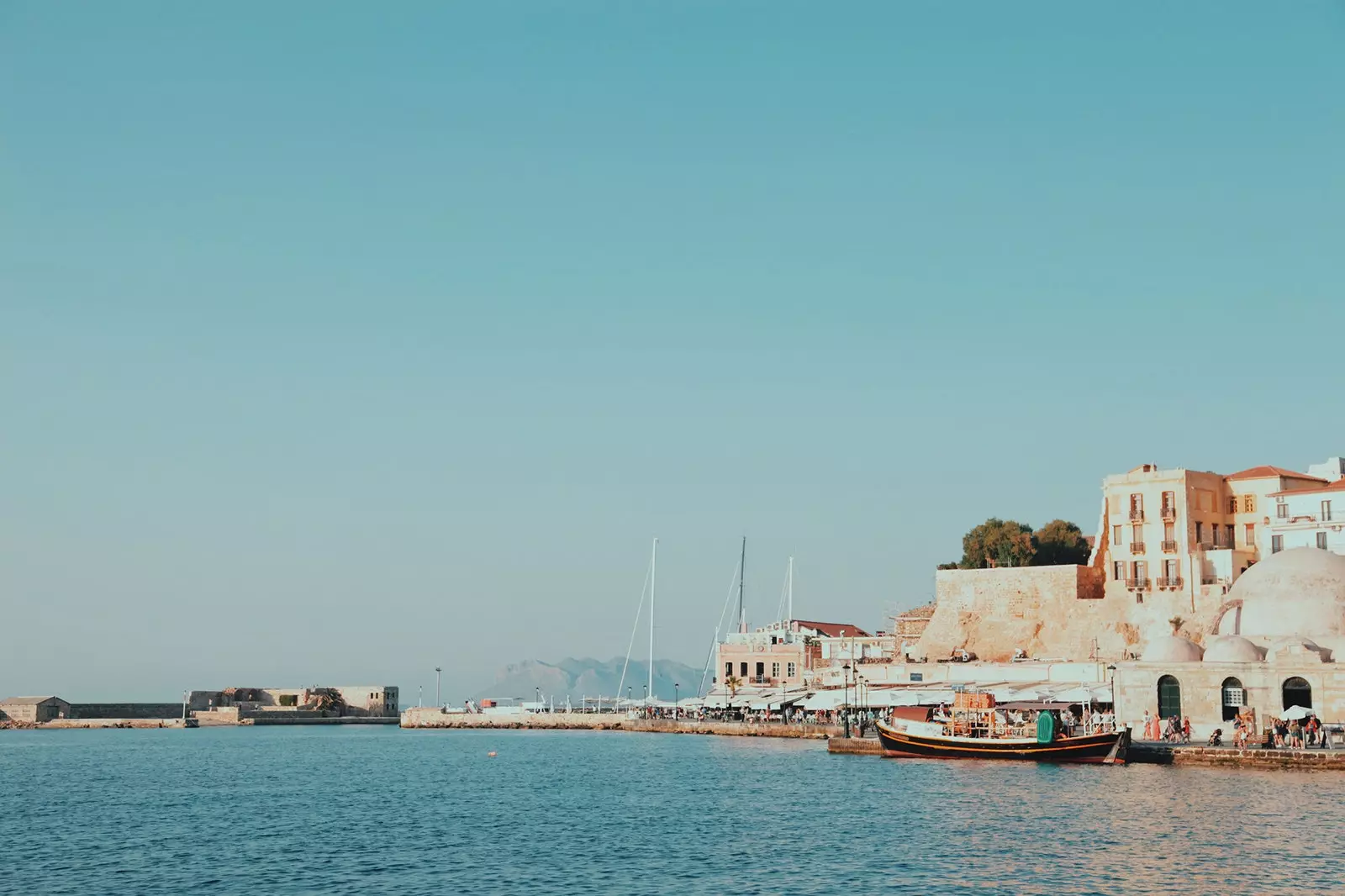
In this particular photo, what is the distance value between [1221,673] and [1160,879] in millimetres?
27409

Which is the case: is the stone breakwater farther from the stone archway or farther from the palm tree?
the stone archway

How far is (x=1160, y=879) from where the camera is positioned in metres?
25.0

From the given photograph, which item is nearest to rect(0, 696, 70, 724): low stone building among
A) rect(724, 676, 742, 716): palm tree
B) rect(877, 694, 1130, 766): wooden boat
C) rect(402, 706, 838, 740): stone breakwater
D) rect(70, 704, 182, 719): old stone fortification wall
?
rect(70, 704, 182, 719): old stone fortification wall

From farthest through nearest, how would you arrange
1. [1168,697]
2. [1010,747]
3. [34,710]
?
[34,710]
[1168,697]
[1010,747]

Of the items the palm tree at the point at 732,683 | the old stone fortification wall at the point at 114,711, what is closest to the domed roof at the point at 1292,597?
the palm tree at the point at 732,683

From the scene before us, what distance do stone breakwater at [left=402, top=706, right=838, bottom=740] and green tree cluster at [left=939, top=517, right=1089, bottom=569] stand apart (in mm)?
Result: 20158

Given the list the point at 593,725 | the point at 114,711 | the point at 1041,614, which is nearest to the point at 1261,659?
the point at 1041,614

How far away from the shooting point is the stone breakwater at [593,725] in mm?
69500

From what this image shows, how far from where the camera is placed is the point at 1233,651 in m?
50.3

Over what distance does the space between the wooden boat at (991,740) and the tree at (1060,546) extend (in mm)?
33310

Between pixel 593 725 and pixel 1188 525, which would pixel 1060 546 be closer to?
pixel 1188 525

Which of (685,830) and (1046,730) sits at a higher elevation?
(1046,730)

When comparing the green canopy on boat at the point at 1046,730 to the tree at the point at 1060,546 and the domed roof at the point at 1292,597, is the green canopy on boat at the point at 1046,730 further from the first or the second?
the tree at the point at 1060,546

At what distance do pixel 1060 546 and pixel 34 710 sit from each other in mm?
85908
